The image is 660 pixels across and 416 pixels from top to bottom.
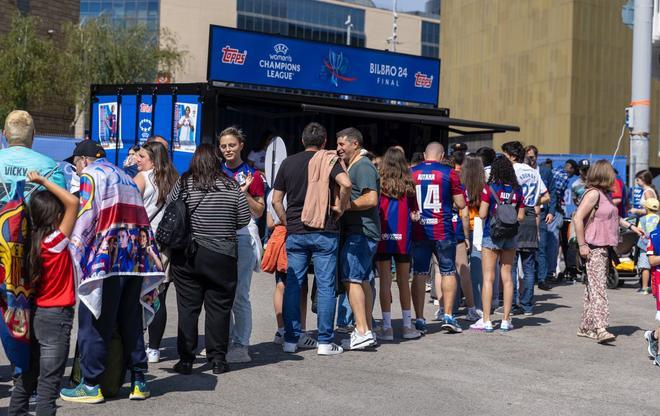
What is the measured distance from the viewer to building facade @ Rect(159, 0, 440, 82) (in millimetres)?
93375

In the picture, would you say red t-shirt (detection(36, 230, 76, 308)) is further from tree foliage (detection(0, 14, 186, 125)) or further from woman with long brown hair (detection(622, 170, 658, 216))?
tree foliage (detection(0, 14, 186, 125))

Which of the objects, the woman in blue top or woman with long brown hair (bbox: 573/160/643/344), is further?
the woman in blue top

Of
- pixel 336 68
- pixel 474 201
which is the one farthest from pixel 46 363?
pixel 336 68

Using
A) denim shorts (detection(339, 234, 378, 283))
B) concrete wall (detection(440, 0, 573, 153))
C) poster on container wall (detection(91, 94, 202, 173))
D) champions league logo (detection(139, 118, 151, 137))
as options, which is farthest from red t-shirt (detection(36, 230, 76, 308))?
concrete wall (detection(440, 0, 573, 153))

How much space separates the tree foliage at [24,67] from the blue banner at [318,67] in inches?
1327

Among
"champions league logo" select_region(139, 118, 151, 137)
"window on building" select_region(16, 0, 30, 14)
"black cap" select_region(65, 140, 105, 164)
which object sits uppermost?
"window on building" select_region(16, 0, 30, 14)

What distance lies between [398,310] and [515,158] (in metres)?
2.27

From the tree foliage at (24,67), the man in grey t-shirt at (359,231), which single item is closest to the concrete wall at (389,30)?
the tree foliage at (24,67)

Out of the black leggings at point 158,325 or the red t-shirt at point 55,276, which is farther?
the black leggings at point 158,325

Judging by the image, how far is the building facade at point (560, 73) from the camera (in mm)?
58594

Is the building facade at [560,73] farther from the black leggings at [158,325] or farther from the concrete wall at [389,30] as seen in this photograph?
the black leggings at [158,325]

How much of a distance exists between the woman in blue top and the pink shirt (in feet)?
2.67

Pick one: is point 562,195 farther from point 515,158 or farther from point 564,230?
point 515,158

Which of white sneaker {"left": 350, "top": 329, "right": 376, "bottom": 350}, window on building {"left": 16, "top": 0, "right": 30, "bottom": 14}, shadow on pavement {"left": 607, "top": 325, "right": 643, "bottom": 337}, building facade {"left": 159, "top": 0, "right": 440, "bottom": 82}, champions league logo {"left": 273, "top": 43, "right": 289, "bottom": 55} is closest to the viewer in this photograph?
white sneaker {"left": 350, "top": 329, "right": 376, "bottom": 350}
